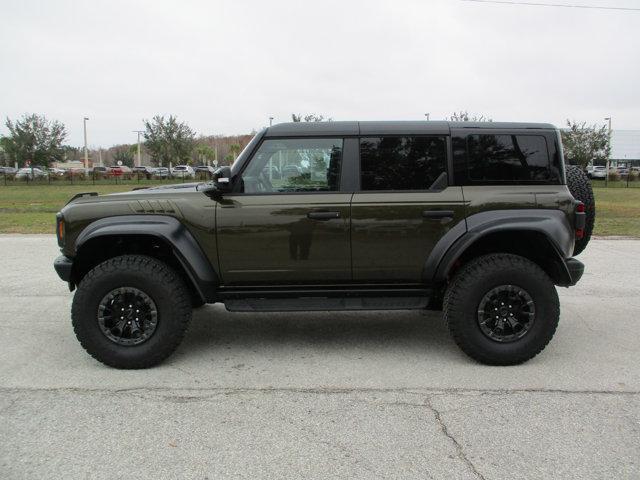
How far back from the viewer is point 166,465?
284 centimetres

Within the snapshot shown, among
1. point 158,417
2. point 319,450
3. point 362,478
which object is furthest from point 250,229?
point 362,478

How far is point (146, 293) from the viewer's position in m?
4.13

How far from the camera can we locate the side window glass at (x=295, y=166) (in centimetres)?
429

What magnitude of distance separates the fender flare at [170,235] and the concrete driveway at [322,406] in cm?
69

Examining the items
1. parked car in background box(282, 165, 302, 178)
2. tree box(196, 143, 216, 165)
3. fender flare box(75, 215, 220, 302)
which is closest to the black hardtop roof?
parked car in background box(282, 165, 302, 178)

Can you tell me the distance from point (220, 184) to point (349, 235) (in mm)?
1024

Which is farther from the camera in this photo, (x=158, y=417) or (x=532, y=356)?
(x=532, y=356)

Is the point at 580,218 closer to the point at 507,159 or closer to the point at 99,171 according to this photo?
the point at 507,159

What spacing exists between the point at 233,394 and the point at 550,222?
2.59 meters

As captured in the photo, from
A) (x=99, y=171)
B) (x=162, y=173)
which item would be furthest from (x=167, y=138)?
(x=99, y=171)

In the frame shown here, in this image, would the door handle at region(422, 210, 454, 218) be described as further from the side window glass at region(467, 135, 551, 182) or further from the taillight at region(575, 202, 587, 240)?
the taillight at region(575, 202, 587, 240)

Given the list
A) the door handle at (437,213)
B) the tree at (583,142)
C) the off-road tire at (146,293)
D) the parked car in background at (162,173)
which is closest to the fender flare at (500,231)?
the door handle at (437,213)

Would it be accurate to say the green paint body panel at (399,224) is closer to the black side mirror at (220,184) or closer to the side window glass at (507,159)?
the side window glass at (507,159)

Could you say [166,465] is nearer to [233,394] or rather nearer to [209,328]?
[233,394]
